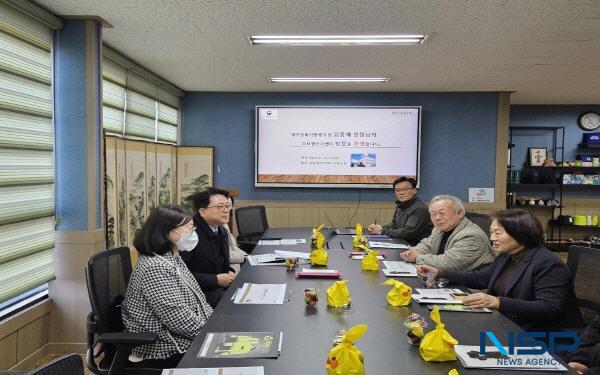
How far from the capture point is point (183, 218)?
7.09 feet

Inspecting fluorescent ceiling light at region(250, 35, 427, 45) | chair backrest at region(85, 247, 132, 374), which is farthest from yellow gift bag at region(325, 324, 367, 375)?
fluorescent ceiling light at region(250, 35, 427, 45)

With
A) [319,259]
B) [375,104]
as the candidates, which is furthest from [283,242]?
[375,104]

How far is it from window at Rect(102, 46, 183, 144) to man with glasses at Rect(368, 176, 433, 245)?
2740 mm

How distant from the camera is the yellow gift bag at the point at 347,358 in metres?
1.29

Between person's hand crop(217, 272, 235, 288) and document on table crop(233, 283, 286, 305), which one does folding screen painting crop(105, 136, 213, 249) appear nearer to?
person's hand crop(217, 272, 235, 288)

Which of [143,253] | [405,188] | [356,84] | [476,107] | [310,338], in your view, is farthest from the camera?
[476,107]

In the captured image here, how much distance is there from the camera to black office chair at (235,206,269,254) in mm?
4852

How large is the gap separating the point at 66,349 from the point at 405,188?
3.43m

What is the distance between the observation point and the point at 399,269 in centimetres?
277

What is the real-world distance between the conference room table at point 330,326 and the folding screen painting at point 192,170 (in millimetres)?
3522

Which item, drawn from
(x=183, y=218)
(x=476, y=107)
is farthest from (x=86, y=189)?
(x=476, y=107)

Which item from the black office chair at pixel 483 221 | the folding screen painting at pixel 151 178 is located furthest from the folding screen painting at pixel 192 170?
the black office chair at pixel 483 221

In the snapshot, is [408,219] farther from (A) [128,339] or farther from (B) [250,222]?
(A) [128,339]

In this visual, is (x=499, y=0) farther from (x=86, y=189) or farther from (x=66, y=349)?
(x=66, y=349)
